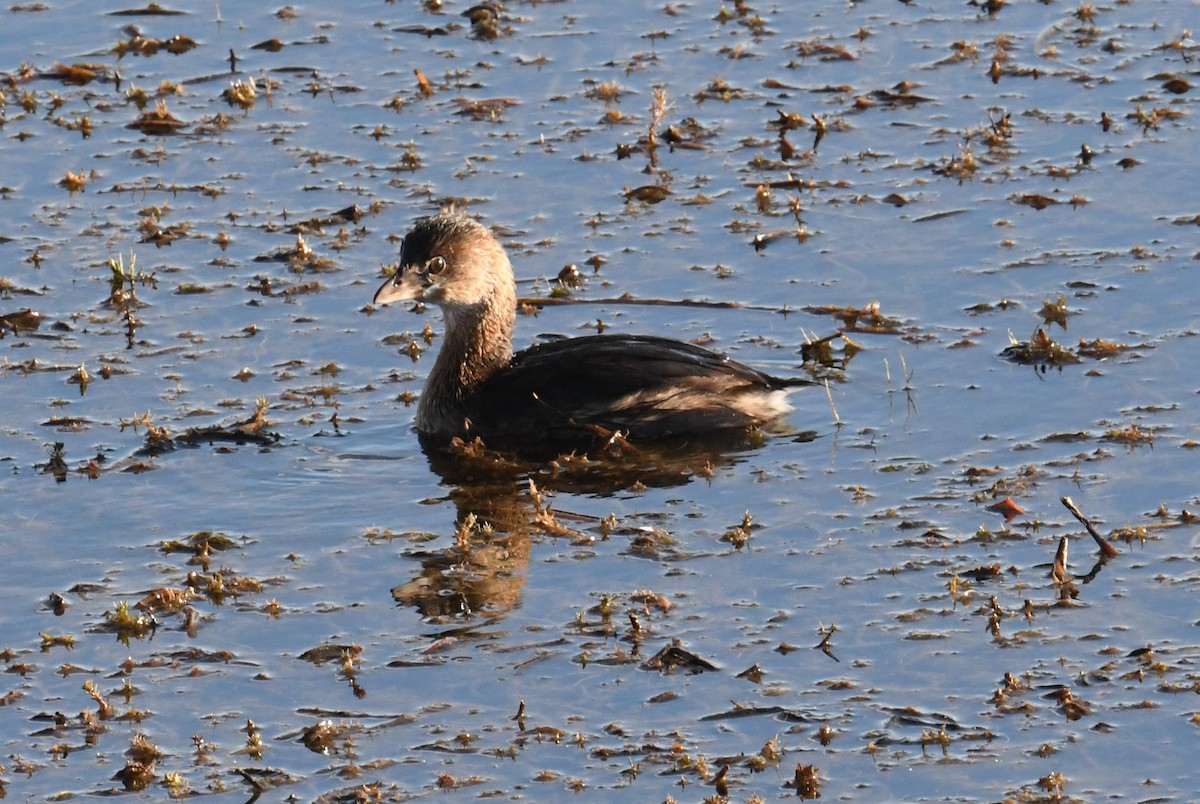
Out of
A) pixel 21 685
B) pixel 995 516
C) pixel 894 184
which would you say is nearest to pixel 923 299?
pixel 894 184

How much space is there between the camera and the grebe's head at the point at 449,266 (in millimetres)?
11992

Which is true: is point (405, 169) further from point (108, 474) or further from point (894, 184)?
point (108, 474)

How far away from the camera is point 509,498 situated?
10.9 m

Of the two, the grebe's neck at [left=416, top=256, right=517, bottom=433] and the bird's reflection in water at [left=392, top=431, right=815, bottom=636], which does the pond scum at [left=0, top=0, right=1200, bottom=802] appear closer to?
the bird's reflection in water at [left=392, top=431, right=815, bottom=636]

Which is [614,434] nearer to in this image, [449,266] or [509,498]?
[509,498]

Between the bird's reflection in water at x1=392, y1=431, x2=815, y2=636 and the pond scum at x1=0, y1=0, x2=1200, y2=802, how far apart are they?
0.09 feet

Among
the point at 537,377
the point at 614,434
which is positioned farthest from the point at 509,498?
the point at 537,377

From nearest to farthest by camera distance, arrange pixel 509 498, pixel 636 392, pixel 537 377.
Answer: pixel 509 498
pixel 636 392
pixel 537 377

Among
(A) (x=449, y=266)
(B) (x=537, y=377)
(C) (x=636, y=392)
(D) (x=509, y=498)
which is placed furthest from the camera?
(A) (x=449, y=266)

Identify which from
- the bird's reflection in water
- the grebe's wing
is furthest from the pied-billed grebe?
the bird's reflection in water

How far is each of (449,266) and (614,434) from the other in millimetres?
1464

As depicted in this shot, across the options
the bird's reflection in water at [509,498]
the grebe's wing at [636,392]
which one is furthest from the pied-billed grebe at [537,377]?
the bird's reflection in water at [509,498]

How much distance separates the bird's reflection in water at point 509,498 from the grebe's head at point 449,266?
34.4 inches

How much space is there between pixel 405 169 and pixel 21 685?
7.15 meters
